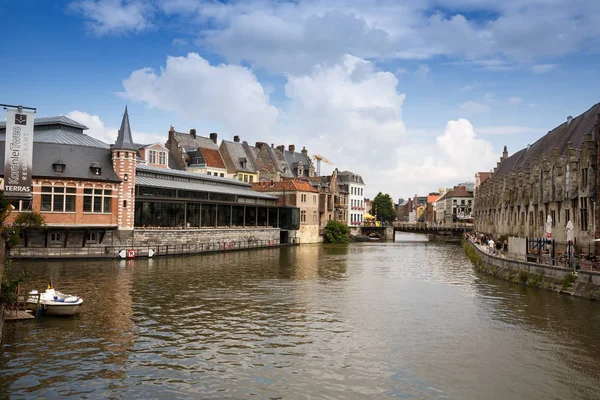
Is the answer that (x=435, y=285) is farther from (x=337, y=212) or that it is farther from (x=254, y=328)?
(x=337, y=212)

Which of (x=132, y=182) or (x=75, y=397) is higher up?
(x=132, y=182)

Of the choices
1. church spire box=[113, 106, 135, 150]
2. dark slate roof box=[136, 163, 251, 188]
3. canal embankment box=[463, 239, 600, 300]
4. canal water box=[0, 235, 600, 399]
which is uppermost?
church spire box=[113, 106, 135, 150]

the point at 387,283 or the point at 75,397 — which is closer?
the point at 75,397

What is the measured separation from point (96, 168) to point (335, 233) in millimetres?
50436

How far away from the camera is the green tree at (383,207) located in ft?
492

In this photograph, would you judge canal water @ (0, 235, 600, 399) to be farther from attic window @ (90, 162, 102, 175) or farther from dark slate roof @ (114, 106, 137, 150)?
dark slate roof @ (114, 106, 137, 150)

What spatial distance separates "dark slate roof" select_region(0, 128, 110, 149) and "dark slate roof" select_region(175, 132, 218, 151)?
1296 inches

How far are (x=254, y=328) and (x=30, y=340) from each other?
838 cm

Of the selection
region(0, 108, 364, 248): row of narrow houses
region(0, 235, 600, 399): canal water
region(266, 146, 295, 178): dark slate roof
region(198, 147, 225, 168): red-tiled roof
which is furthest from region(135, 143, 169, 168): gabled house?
region(0, 235, 600, 399): canal water

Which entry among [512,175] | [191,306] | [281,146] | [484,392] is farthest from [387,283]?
[281,146]

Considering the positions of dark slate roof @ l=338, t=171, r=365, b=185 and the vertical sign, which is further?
dark slate roof @ l=338, t=171, r=365, b=185

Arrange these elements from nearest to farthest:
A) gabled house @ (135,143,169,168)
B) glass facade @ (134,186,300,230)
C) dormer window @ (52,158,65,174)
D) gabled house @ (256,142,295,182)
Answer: dormer window @ (52,158,65,174)
glass facade @ (134,186,300,230)
gabled house @ (135,143,169,168)
gabled house @ (256,142,295,182)

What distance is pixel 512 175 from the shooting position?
220 ft

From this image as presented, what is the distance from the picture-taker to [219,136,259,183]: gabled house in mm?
91938
